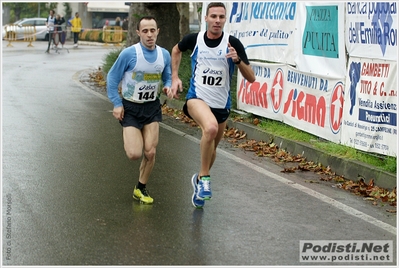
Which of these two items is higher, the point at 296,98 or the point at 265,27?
the point at 265,27

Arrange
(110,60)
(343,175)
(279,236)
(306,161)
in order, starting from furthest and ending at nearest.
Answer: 1. (110,60)
2. (306,161)
3. (343,175)
4. (279,236)

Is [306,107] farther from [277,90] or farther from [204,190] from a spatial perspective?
[204,190]

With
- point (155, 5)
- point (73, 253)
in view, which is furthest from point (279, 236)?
point (155, 5)

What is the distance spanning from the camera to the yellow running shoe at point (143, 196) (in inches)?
328

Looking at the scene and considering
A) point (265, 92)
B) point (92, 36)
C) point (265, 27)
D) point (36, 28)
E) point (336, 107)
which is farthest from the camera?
point (92, 36)

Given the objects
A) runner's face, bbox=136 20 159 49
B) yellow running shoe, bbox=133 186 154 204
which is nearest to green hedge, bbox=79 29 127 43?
yellow running shoe, bbox=133 186 154 204

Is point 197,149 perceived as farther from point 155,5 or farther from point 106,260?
point 155,5

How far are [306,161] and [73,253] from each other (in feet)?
17.4

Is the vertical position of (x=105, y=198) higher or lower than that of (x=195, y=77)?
lower

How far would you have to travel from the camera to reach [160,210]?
26.5ft

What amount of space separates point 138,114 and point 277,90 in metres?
5.10

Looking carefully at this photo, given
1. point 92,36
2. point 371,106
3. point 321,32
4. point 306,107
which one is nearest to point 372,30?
point 371,106

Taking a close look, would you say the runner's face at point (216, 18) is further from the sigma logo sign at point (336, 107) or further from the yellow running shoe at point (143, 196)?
the sigma logo sign at point (336, 107)

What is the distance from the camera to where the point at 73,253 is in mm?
6480
